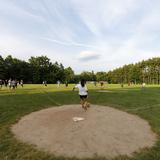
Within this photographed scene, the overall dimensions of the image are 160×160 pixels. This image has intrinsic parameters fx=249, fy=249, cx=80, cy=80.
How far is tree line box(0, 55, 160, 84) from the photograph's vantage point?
409ft

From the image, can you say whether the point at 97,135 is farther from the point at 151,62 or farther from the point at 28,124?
the point at 151,62

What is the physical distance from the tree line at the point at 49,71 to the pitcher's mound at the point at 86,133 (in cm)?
8596

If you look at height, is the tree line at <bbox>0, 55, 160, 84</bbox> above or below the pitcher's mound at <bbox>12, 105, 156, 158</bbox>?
above

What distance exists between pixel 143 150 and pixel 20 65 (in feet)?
392

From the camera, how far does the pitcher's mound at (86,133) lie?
12367 mm

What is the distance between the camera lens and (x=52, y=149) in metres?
12.2

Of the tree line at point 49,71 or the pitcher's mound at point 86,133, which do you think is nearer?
the pitcher's mound at point 86,133

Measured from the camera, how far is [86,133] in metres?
14.2

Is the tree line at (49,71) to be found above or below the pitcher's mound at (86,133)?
above

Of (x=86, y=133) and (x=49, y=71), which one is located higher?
(x=49, y=71)

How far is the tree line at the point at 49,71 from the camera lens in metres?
125

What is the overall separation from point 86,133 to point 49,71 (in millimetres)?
127390

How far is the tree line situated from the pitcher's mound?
8596cm

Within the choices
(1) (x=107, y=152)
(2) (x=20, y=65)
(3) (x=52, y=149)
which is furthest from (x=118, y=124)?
(2) (x=20, y=65)
